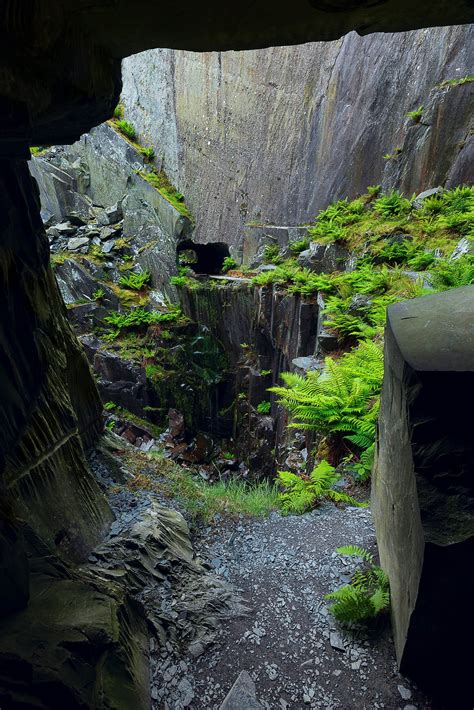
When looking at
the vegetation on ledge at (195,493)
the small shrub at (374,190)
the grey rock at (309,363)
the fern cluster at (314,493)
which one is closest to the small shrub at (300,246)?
the small shrub at (374,190)

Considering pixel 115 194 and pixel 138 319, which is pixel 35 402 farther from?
pixel 115 194

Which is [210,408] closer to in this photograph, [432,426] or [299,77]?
[299,77]

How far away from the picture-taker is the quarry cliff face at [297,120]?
33.0 ft

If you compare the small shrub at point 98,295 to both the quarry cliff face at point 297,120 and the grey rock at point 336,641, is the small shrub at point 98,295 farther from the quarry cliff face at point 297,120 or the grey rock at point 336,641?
the grey rock at point 336,641

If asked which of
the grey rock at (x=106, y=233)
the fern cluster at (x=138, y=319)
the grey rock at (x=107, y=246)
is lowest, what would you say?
the fern cluster at (x=138, y=319)

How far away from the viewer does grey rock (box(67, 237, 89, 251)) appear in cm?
1725

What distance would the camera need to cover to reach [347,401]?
5.31 m

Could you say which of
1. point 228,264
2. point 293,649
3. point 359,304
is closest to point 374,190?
point 359,304

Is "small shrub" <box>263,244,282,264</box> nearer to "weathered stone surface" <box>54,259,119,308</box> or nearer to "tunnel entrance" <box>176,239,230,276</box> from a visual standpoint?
"tunnel entrance" <box>176,239,230,276</box>

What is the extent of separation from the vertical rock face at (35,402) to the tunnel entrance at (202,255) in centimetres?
1225

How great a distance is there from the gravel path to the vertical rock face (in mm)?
1122

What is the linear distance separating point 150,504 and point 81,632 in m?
2.11

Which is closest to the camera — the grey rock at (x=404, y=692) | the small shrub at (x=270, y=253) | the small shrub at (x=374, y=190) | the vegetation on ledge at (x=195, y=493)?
the grey rock at (x=404, y=692)

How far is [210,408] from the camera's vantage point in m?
14.2
